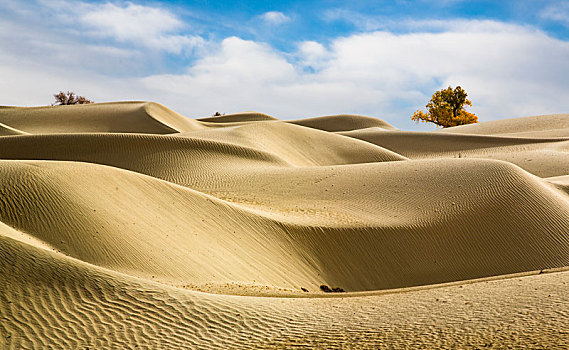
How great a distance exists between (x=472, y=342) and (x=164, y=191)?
8.41 meters

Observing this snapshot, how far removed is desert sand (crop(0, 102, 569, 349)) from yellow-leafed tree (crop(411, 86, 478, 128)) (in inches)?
1403

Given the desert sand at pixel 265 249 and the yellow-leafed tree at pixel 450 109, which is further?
the yellow-leafed tree at pixel 450 109

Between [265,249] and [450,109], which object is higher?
[450,109]

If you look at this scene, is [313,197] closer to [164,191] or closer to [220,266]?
[164,191]

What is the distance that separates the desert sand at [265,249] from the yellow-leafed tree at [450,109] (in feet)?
117

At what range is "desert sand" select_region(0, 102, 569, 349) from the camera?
546 centimetres

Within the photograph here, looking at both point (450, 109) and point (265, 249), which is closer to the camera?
point (265, 249)

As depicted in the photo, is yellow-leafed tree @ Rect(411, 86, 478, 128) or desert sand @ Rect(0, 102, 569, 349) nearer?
desert sand @ Rect(0, 102, 569, 349)

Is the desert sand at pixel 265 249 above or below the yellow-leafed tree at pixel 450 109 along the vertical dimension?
below

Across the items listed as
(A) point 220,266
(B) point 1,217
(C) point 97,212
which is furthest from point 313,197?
(B) point 1,217

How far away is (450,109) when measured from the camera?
6150 centimetres

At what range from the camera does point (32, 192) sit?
32.1 feet

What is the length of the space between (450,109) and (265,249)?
2140 inches

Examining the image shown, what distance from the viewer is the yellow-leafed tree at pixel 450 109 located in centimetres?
6100
